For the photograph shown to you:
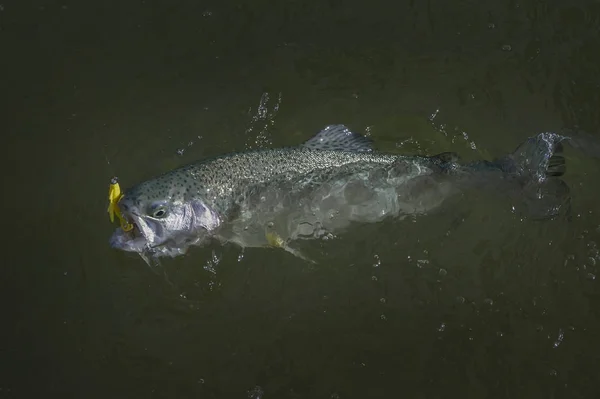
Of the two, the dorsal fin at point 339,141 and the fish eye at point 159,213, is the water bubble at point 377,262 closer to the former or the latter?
the dorsal fin at point 339,141

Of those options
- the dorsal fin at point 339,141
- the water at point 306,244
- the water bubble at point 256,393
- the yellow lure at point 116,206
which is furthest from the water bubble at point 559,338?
the yellow lure at point 116,206

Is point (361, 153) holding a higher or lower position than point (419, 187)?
higher

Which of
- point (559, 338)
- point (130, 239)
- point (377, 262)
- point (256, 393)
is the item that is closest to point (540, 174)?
point (559, 338)

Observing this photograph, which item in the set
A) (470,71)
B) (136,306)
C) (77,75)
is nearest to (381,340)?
(136,306)

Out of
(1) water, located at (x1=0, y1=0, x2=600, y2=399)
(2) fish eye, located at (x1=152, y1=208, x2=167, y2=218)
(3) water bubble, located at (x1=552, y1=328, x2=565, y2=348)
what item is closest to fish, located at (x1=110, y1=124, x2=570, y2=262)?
(2) fish eye, located at (x1=152, y1=208, x2=167, y2=218)

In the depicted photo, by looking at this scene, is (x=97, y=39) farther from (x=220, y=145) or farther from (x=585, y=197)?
(x=585, y=197)

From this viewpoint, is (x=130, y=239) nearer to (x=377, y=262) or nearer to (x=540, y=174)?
(x=377, y=262)

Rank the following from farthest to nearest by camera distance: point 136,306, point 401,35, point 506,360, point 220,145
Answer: point 401,35 → point 220,145 → point 136,306 → point 506,360
